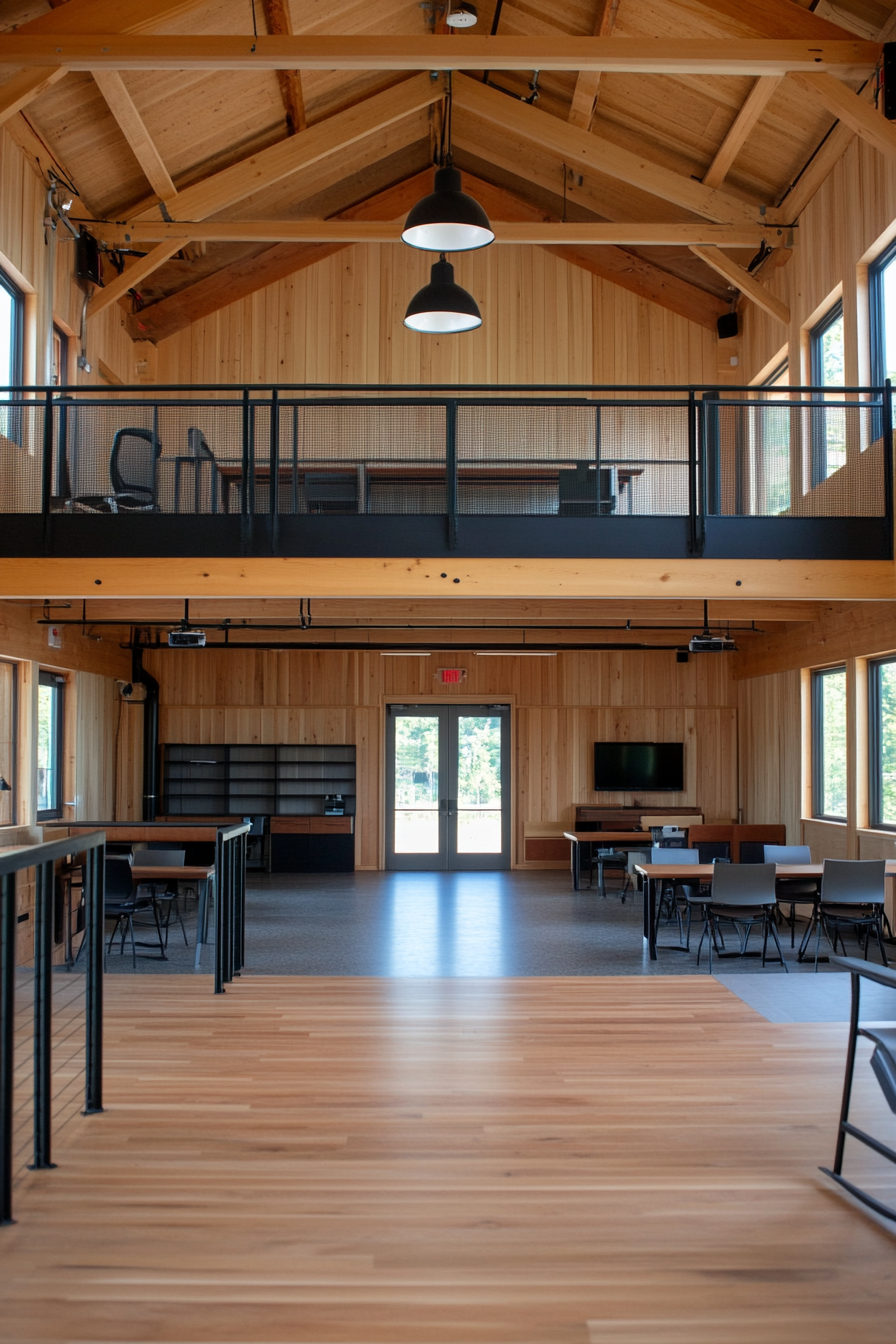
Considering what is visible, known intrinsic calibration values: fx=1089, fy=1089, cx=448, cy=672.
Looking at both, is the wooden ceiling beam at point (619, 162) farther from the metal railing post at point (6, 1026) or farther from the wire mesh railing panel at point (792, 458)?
the metal railing post at point (6, 1026)

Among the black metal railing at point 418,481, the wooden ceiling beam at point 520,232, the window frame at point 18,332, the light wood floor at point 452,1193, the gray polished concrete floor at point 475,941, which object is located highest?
the wooden ceiling beam at point 520,232

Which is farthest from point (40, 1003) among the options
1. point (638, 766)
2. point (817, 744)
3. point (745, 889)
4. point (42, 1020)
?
point (638, 766)

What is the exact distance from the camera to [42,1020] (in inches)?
144

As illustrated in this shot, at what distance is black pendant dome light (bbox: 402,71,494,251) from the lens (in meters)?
7.22

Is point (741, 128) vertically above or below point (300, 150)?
below

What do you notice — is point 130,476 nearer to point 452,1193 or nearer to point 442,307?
point 442,307

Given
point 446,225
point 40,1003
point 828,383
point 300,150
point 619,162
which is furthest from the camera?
point 300,150

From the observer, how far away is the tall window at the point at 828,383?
8539 mm

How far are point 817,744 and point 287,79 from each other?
9234 mm

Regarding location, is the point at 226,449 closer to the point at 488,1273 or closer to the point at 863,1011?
the point at 863,1011

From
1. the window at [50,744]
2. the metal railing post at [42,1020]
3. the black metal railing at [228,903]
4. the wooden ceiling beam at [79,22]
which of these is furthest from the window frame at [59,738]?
the metal railing post at [42,1020]

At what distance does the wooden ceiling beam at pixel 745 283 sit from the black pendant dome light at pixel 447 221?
5462mm

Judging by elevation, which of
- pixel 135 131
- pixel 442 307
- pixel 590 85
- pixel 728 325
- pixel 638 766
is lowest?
pixel 638 766

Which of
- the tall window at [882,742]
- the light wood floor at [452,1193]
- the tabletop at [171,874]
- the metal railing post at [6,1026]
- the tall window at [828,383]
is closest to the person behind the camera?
the light wood floor at [452,1193]
